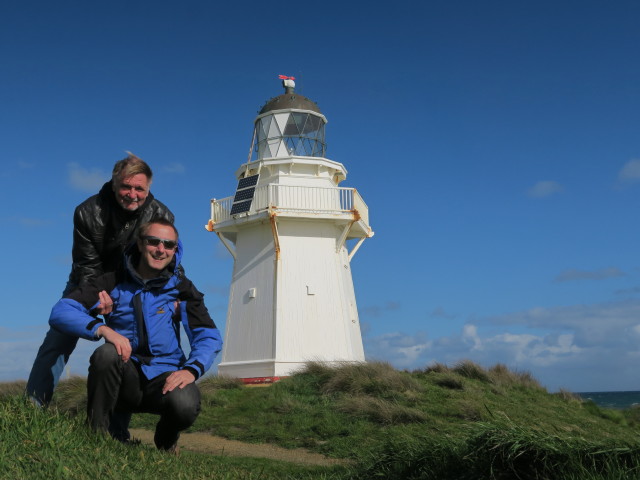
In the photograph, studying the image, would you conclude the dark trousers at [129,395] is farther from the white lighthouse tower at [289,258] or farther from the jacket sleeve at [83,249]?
the white lighthouse tower at [289,258]

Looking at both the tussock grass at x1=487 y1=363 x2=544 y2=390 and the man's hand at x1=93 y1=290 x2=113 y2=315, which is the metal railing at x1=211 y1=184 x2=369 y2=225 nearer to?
the tussock grass at x1=487 y1=363 x2=544 y2=390

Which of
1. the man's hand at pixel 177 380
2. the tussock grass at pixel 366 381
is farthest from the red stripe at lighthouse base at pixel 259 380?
the man's hand at pixel 177 380

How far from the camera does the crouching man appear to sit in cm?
492

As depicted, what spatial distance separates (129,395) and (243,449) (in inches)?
220

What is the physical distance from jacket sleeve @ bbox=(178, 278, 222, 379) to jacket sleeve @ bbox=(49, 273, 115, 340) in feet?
2.02

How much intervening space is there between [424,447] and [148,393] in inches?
80.2

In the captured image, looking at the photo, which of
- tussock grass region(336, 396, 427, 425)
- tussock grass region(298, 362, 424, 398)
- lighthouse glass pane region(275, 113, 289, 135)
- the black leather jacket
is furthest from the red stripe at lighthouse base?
the black leather jacket

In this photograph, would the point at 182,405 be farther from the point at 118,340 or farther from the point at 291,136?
the point at 291,136

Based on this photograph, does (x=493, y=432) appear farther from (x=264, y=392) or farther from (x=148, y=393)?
(x=264, y=392)

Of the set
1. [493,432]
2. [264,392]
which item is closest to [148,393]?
[493,432]

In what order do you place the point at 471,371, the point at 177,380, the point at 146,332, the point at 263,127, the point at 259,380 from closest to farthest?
1. the point at 177,380
2. the point at 146,332
3. the point at 471,371
4. the point at 259,380
5. the point at 263,127

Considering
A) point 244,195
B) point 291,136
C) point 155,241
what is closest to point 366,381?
point 244,195

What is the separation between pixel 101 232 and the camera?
5621 millimetres

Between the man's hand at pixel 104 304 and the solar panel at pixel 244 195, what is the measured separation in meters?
14.8
